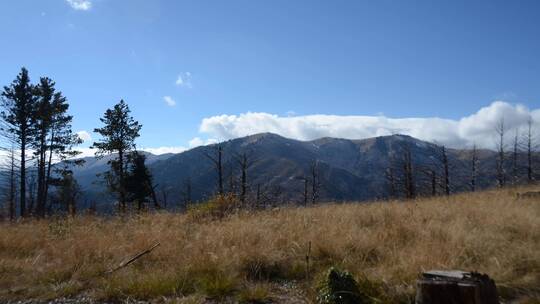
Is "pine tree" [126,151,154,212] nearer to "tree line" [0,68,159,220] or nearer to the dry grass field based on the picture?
"tree line" [0,68,159,220]

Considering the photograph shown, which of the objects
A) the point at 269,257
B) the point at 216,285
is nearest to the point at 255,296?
the point at 216,285

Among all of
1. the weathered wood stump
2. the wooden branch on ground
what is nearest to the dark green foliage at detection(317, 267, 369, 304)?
the weathered wood stump

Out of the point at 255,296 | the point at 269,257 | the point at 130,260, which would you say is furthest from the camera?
the point at 130,260

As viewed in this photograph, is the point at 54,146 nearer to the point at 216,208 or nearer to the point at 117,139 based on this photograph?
the point at 117,139

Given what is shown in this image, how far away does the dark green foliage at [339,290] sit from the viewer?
4.01 meters

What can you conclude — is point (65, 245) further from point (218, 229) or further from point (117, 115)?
point (117, 115)

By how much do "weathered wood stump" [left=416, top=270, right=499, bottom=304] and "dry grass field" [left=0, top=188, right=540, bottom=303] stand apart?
0.78m

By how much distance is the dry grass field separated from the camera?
4617 millimetres

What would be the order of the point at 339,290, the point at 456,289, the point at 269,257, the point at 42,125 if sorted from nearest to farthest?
1. the point at 456,289
2. the point at 339,290
3. the point at 269,257
4. the point at 42,125

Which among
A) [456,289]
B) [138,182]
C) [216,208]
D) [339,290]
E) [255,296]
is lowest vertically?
[138,182]

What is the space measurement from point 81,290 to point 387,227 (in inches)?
206

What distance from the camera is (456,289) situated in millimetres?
3172

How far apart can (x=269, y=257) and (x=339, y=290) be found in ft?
5.58

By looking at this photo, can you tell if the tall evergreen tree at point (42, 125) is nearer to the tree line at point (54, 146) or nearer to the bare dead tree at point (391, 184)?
the tree line at point (54, 146)
